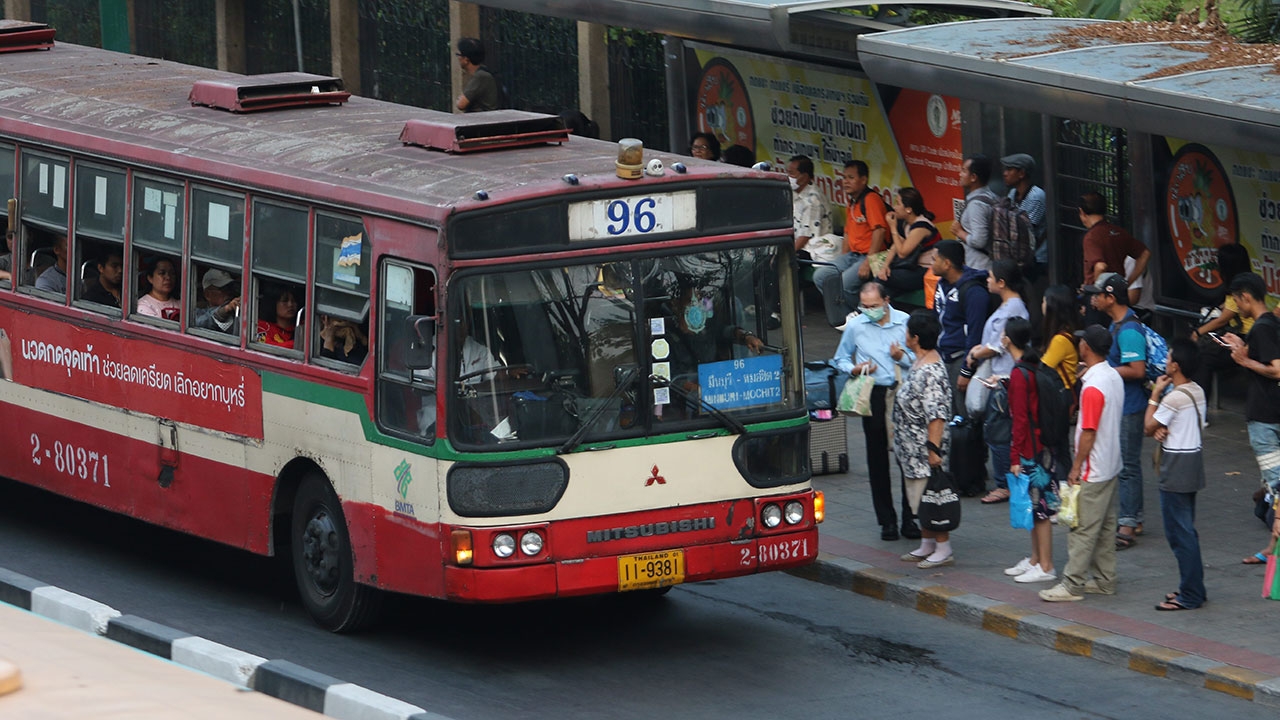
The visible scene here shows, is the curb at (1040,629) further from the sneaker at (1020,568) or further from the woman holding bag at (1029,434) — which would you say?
the woman holding bag at (1029,434)

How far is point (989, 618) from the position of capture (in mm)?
11711

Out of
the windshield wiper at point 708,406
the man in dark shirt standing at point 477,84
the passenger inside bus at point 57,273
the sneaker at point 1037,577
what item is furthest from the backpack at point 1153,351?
the man in dark shirt standing at point 477,84

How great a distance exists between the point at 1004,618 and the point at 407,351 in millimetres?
3672

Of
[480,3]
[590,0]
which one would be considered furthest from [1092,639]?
[480,3]

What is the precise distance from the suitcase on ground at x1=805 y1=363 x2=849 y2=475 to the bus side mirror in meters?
4.56

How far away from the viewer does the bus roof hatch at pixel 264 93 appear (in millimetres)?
12664

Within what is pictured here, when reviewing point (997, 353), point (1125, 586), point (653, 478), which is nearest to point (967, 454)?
point (997, 353)

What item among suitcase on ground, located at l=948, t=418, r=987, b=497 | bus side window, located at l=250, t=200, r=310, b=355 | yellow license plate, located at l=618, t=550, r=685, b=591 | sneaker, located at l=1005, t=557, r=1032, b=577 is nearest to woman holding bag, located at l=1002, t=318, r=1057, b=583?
sneaker, located at l=1005, t=557, r=1032, b=577

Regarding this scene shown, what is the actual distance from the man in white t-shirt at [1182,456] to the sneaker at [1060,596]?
0.66 metres

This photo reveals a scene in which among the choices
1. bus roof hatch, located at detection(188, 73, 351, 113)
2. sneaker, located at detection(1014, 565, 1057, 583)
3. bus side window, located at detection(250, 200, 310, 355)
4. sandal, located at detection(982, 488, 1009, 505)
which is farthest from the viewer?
sandal, located at detection(982, 488, 1009, 505)

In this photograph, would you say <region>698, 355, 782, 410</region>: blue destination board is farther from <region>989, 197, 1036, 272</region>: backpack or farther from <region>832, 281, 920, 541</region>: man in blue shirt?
<region>989, 197, 1036, 272</region>: backpack

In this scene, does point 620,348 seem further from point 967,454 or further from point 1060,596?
point 967,454

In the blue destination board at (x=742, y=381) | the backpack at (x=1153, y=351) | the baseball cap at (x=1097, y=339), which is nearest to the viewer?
the blue destination board at (x=742, y=381)

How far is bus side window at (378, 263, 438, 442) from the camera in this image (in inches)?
404
